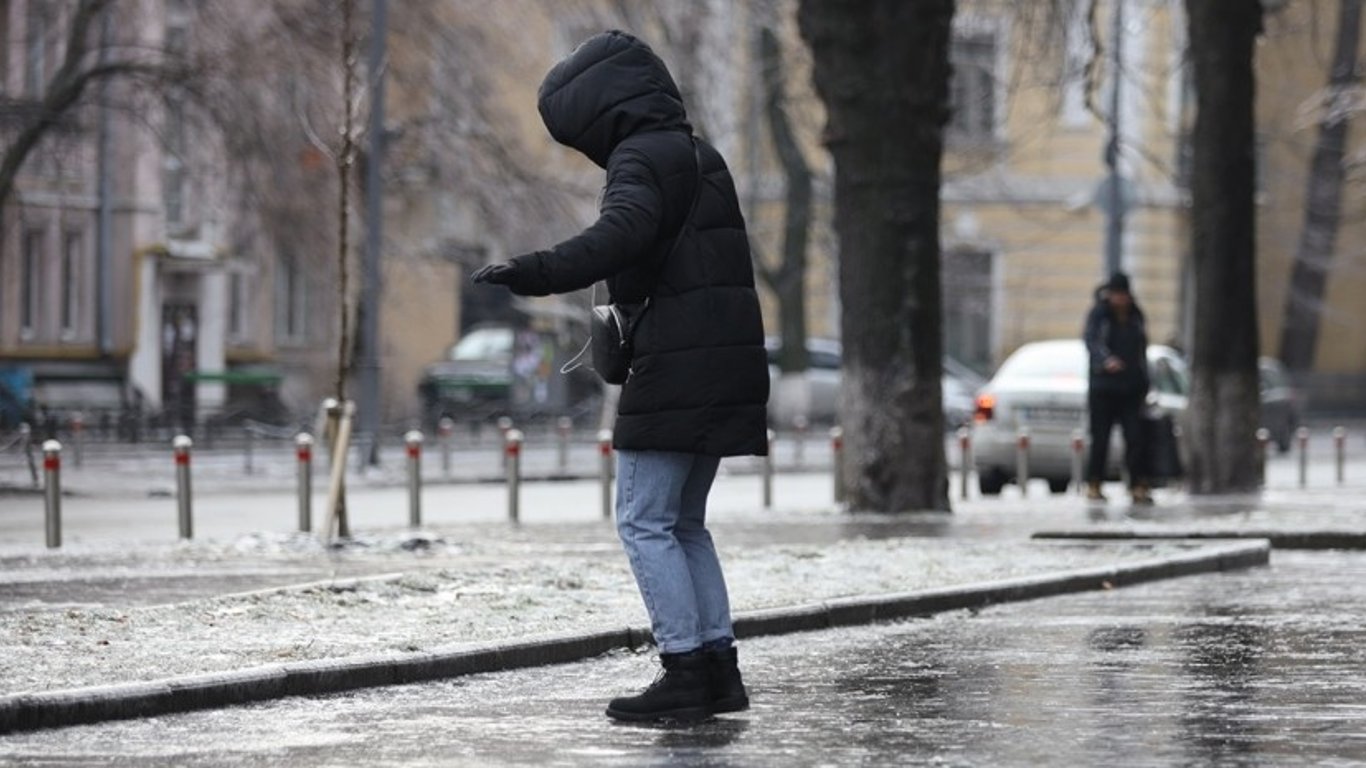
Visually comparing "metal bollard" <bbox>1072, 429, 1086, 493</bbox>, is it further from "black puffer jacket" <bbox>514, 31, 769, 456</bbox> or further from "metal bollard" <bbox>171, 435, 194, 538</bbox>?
"black puffer jacket" <bbox>514, 31, 769, 456</bbox>

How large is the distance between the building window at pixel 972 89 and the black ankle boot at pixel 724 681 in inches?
1099

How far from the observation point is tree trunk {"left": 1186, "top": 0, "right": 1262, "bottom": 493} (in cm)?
2561

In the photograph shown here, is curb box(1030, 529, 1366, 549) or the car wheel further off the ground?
the car wheel

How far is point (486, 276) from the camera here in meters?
8.38

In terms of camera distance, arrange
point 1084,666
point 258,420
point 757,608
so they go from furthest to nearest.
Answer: point 258,420
point 757,608
point 1084,666

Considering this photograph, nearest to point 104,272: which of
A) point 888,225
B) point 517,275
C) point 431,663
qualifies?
point 888,225

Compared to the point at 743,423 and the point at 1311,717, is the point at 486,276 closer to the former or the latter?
the point at 743,423

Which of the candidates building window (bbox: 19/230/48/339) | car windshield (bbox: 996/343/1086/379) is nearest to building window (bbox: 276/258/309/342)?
building window (bbox: 19/230/48/339)

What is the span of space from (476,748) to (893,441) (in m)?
13.3

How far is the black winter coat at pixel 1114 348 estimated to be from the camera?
76.2ft

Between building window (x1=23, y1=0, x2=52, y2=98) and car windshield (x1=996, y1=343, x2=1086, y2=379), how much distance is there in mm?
11096

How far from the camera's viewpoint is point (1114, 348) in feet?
76.4

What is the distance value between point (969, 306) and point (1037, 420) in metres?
27.0

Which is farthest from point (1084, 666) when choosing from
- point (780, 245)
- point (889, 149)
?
point (780, 245)
